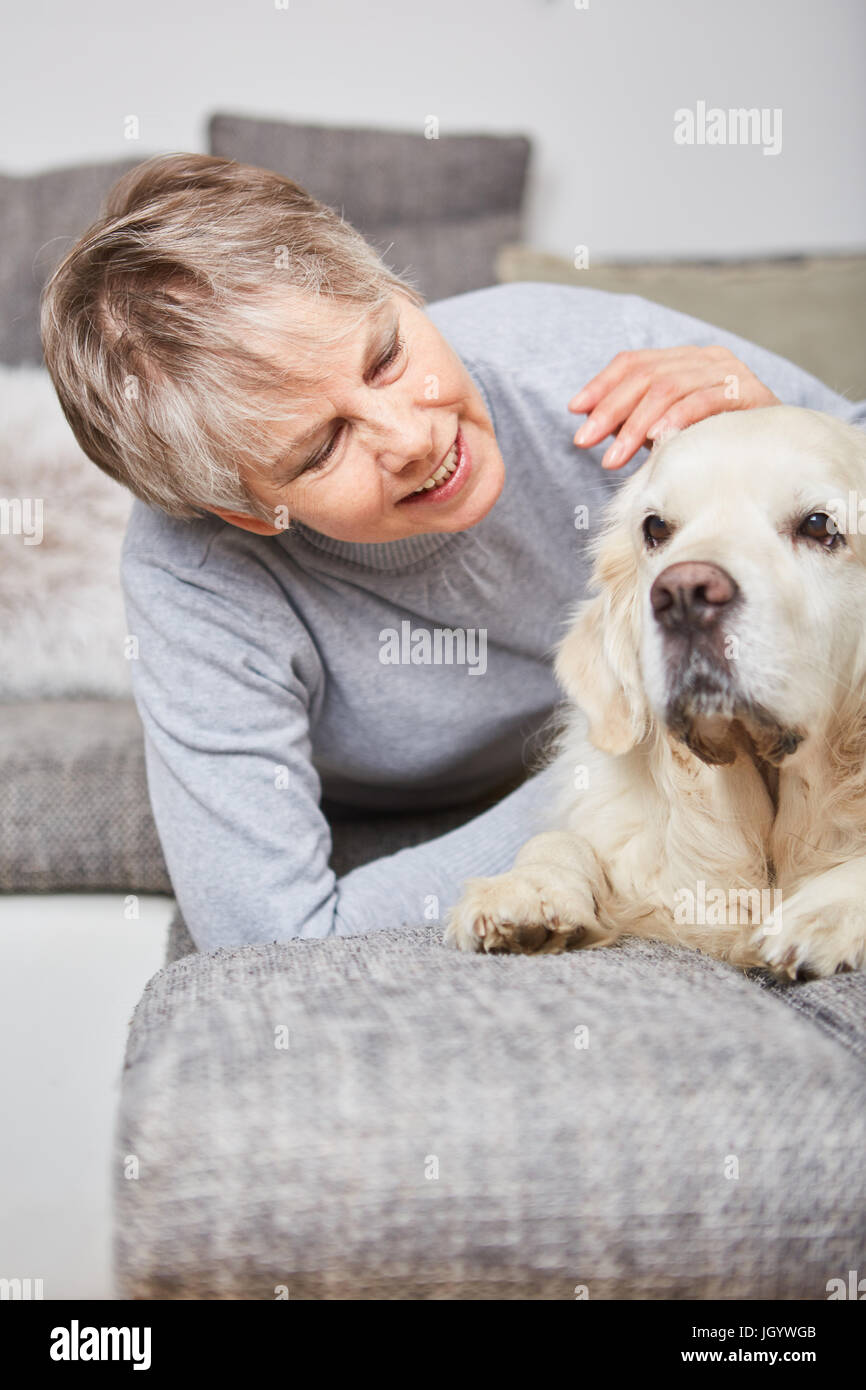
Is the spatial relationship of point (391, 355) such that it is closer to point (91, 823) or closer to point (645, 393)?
point (645, 393)

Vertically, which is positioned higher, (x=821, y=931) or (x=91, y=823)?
(x=821, y=931)

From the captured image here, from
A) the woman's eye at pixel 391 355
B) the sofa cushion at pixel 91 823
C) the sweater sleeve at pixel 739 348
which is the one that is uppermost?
the sweater sleeve at pixel 739 348

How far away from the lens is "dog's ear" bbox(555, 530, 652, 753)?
1369 millimetres

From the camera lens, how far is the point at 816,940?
1.06m

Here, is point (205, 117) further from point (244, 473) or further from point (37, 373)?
point (244, 473)

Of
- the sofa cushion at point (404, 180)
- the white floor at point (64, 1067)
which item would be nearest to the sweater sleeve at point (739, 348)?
the sofa cushion at point (404, 180)

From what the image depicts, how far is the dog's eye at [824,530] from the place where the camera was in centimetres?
122

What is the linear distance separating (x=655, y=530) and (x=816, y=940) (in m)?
0.55

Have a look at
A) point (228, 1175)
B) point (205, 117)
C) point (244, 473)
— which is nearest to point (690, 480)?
point (244, 473)

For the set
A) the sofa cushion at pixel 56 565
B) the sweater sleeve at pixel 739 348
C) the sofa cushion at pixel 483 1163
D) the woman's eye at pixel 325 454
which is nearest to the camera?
the sofa cushion at pixel 483 1163

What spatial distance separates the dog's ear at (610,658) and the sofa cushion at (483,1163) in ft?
1.86

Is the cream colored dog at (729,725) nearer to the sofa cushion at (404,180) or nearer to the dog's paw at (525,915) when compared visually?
the dog's paw at (525,915)

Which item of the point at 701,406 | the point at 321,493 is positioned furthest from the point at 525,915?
the point at 701,406

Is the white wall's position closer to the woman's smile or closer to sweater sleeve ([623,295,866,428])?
sweater sleeve ([623,295,866,428])
